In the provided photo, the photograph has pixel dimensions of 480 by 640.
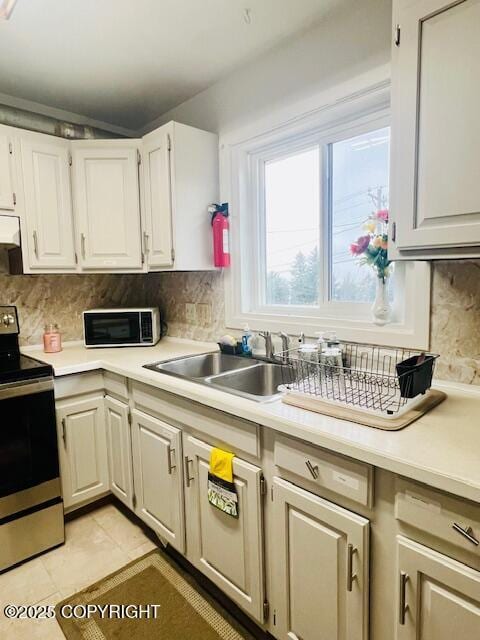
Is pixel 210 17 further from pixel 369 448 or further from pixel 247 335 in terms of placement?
pixel 369 448

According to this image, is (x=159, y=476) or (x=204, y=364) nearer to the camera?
(x=159, y=476)

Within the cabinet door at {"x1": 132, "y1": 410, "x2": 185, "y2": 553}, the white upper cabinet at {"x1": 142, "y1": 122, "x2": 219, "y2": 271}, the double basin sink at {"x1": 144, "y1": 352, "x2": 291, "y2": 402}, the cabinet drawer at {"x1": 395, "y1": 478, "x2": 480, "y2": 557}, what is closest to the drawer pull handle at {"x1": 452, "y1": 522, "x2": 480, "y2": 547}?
the cabinet drawer at {"x1": 395, "y1": 478, "x2": 480, "y2": 557}

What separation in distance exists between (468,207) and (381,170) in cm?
72

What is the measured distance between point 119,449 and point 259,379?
874 mm

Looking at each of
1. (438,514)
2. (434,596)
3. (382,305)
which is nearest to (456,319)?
(382,305)

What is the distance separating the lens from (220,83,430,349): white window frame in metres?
1.52

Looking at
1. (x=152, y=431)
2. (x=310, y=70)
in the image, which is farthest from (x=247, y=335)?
(x=310, y=70)

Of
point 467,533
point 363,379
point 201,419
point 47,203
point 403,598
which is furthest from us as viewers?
point 47,203

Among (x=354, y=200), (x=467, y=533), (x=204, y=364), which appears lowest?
(x=467, y=533)

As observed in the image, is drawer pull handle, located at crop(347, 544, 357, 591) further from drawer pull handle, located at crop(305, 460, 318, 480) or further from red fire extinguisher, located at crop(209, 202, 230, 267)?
red fire extinguisher, located at crop(209, 202, 230, 267)

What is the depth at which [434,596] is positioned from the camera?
90 centimetres

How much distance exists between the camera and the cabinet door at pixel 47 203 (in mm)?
2191

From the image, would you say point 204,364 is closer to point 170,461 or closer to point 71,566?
point 170,461

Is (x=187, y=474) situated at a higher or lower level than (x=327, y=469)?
lower
